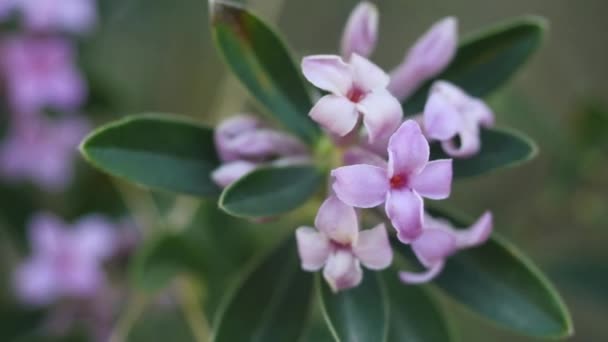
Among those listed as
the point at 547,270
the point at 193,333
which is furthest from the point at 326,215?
the point at 547,270

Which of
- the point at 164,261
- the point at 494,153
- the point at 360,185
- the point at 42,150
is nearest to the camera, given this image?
the point at 360,185

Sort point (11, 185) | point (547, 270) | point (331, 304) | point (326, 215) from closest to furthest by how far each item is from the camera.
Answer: point (326, 215)
point (331, 304)
point (11, 185)
point (547, 270)

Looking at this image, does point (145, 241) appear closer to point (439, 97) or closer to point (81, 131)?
point (81, 131)

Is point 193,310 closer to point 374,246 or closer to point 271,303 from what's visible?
point 271,303

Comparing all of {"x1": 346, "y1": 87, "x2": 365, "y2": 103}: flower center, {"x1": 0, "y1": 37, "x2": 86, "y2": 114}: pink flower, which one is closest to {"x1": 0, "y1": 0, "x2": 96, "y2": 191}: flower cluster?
{"x1": 0, "y1": 37, "x2": 86, "y2": 114}: pink flower

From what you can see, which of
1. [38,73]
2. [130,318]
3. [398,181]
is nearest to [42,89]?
[38,73]

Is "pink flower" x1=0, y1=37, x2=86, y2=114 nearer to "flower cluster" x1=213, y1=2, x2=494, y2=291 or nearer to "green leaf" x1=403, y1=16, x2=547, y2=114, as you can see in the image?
"flower cluster" x1=213, y1=2, x2=494, y2=291
